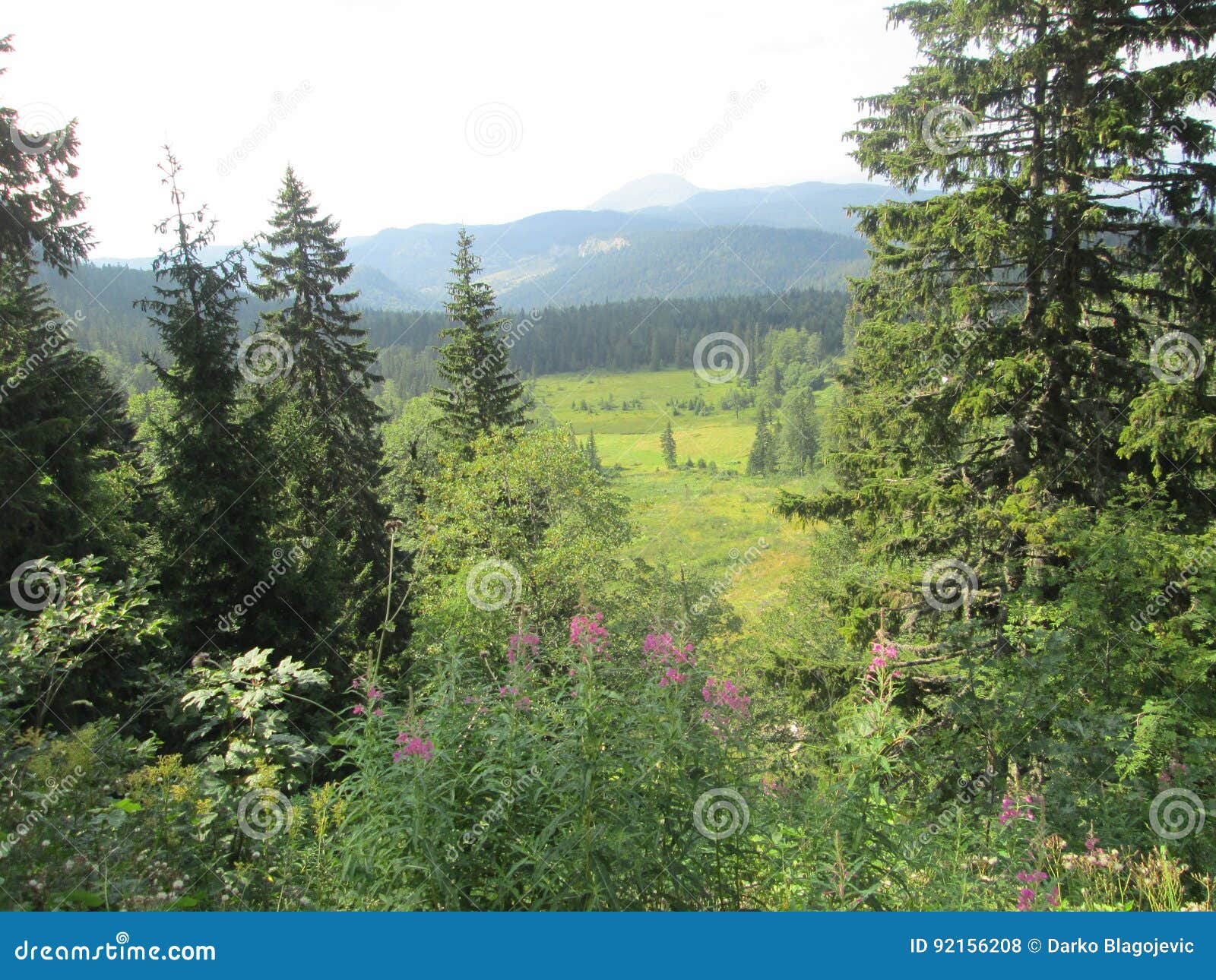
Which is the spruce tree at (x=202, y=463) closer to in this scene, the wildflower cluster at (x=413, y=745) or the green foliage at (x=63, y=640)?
the green foliage at (x=63, y=640)

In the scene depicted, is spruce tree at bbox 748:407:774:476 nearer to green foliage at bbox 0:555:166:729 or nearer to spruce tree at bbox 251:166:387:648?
spruce tree at bbox 251:166:387:648

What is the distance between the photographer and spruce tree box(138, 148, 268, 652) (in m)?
12.2

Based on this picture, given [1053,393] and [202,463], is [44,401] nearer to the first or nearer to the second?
[202,463]

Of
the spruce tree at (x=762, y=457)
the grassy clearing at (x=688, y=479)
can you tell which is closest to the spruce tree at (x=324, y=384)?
the grassy clearing at (x=688, y=479)

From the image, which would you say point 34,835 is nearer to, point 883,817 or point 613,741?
point 613,741

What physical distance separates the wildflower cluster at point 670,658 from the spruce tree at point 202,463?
10762 millimetres

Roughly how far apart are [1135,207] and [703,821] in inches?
369

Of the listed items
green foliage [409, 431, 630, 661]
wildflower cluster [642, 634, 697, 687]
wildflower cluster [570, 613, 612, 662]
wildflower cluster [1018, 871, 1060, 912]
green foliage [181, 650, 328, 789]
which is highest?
wildflower cluster [570, 613, 612, 662]

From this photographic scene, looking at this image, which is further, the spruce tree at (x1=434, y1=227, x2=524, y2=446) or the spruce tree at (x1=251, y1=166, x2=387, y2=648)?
the spruce tree at (x1=434, y1=227, x2=524, y2=446)

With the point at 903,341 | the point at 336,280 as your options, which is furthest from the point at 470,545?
the point at 903,341

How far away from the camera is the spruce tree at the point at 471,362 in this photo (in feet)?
86.2

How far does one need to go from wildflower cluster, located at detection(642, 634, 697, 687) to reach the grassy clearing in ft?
62.6

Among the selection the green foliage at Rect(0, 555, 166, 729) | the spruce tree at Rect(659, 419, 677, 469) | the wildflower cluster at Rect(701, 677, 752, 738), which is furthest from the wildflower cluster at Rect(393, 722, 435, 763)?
the spruce tree at Rect(659, 419, 677, 469)

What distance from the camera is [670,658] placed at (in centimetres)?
385
